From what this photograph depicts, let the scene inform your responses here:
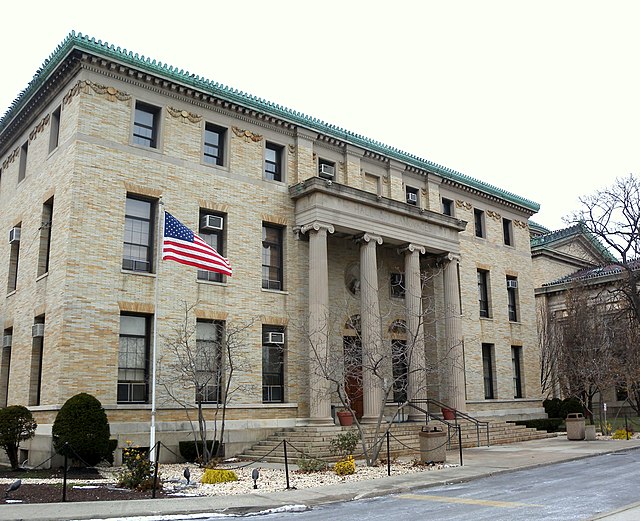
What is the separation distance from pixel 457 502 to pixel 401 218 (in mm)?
18138

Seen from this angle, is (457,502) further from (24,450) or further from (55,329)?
(24,450)

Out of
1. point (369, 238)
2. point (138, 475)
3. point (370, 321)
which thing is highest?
point (369, 238)

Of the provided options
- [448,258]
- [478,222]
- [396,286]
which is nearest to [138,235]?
[396,286]

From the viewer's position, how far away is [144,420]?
71.1 feet

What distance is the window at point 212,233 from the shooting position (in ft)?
81.5

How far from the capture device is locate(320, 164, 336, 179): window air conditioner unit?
29.8 meters

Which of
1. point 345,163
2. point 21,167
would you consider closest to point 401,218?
point 345,163

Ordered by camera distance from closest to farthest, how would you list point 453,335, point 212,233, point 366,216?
point 212,233, point 366,216, point 453,335

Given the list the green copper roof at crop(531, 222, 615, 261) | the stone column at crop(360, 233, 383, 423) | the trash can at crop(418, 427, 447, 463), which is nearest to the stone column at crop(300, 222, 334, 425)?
the stone column at crop(360, 233, 383, 423)

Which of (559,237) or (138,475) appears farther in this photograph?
(559,237)

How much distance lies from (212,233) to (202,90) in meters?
5.61

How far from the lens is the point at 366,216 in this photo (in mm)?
28516

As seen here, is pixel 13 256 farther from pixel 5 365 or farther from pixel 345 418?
pixel 345 418

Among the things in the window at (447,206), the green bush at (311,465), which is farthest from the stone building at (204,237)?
the window at (447,206)
